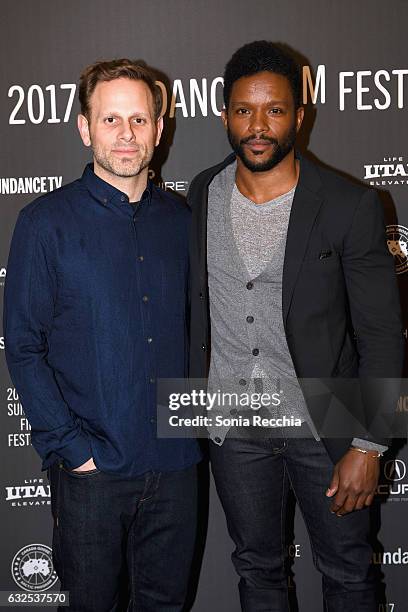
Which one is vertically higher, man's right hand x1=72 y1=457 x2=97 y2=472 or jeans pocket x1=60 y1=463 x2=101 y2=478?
man's right hand x1=72 y1=457 x2=97 y2=472

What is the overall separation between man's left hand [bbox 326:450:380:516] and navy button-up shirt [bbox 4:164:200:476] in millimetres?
487

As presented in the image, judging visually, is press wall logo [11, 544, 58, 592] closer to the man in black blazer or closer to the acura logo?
the man in black blazer

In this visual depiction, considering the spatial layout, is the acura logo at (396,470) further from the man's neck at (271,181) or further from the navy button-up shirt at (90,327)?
the man's neck at (271,181)

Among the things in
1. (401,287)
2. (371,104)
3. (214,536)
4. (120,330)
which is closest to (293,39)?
(371,104)

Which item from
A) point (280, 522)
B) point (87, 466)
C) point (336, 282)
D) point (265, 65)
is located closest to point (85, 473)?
point (87, 466)

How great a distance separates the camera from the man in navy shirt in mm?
1992

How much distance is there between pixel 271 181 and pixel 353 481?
0.91m

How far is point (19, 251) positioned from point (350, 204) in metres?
0.93

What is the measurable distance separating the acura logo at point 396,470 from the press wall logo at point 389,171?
1.08 metres

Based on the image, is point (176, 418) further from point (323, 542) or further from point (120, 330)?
point (323, 542)

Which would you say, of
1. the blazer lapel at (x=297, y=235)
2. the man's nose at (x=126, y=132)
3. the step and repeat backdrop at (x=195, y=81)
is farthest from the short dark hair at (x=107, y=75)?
the step and repeat backdrop at (x=195, y=81)

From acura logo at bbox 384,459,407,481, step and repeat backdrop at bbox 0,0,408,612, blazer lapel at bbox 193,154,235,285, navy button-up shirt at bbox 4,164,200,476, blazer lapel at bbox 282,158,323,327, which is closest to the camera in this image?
navy button-up shirt at bbox 4,164,200,476

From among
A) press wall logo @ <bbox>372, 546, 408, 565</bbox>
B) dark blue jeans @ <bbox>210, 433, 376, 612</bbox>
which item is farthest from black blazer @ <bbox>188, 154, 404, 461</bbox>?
press wall logo @ <bbox>372, 546, 408, 565</bbox>

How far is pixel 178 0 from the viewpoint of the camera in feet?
8.81
